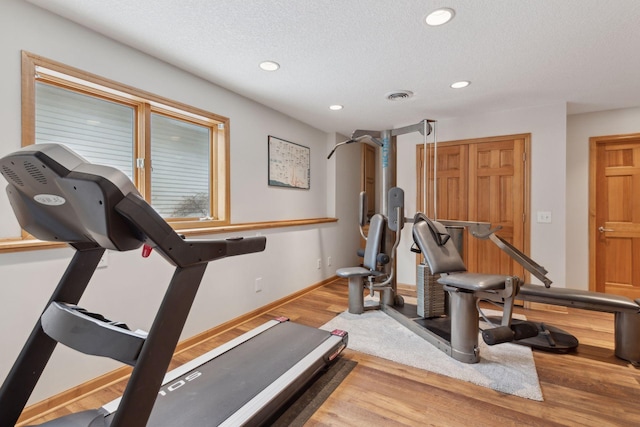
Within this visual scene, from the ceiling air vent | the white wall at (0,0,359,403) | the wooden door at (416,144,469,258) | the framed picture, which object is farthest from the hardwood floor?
the ceiling air vent

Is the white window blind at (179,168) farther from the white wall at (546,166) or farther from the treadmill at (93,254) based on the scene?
the white wall at (546,166)

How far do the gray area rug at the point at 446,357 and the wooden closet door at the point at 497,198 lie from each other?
1.37 m

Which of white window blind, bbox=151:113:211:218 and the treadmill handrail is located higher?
white window blind, bbox=151:113:211:218

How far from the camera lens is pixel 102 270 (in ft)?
6.21

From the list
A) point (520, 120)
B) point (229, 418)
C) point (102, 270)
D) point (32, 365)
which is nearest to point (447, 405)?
point (229, 418)

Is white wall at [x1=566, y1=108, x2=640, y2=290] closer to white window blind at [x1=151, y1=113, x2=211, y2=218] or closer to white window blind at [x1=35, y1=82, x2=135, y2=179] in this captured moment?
white window blind at [x1=151, y1=113, x2=211, y2=218]

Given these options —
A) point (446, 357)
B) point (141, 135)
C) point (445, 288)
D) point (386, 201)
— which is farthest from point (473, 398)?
point (141, 135)

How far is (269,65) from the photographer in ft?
7.76

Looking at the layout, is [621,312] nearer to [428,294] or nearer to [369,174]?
[428,294]

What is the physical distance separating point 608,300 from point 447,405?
1.56 metres

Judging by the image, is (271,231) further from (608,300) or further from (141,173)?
(608,300)

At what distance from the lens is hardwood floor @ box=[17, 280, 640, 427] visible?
157 centimetres

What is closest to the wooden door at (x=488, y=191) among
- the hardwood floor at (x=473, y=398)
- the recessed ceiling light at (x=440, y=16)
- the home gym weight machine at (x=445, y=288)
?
the home gym weight machine at (x=445, y=288)

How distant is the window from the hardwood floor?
1.30m
